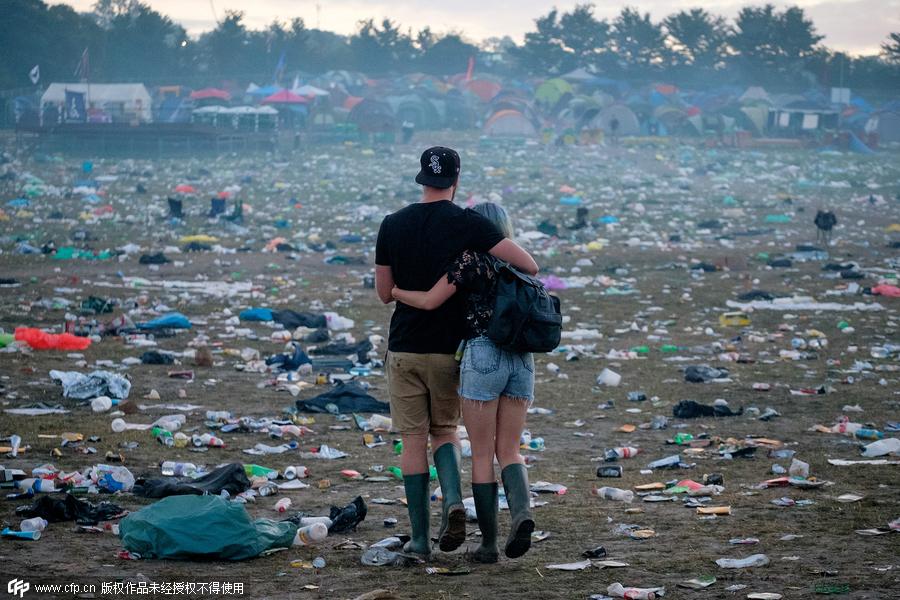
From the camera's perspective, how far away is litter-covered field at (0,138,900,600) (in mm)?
3814

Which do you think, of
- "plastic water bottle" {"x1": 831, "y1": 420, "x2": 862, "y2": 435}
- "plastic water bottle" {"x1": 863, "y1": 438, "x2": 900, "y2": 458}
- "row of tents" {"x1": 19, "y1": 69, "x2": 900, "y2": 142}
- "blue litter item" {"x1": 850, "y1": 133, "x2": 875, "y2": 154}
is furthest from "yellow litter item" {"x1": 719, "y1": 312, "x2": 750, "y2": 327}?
"blue litter item" {"x1": 850, "y1": 133, "x2": 875, "y2": 154}

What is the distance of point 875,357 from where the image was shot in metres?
9.09

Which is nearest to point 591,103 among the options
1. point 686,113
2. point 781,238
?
point 686,113

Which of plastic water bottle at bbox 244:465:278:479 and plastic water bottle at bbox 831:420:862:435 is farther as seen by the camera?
plastic water bottle at bbox 831:420:862:435

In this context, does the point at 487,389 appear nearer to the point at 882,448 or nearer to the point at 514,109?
the point at 882,448

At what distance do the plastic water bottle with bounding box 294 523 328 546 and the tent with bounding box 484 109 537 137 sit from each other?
37.8 metres

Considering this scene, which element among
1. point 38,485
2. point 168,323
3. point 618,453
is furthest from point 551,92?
point 38,485

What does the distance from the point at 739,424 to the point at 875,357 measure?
289cm

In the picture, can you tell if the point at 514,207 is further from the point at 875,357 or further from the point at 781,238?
the point at 875,357

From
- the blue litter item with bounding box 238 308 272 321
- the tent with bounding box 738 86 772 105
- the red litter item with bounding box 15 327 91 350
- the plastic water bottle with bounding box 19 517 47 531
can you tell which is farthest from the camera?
the tent with bounding box 738 86 772 105

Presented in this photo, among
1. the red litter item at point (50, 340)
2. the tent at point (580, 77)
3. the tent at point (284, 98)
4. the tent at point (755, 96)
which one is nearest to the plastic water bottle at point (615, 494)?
the red litter item at point (50, 340)

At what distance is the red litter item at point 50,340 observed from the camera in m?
8.91

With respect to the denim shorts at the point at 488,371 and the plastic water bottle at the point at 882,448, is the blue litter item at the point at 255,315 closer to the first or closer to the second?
the plastic water bottle at the point at 882,448

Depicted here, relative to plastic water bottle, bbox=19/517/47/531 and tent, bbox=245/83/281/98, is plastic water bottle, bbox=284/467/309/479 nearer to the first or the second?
plastic water bottle, bbox=19/517/47/531
